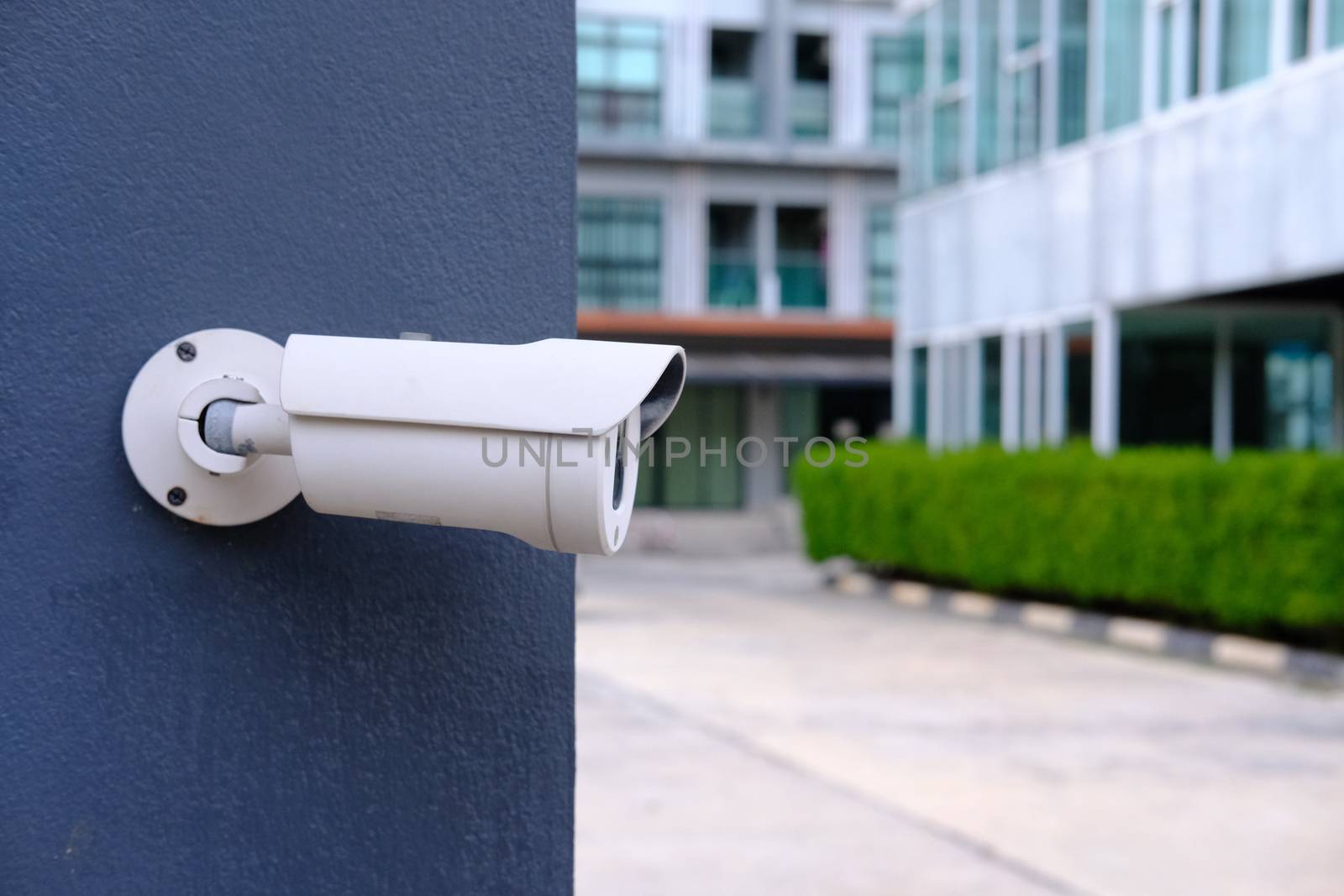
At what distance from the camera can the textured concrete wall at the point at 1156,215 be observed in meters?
10.9

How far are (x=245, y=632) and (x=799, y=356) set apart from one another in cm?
2848

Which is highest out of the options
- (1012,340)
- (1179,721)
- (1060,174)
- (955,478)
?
(1060,174)

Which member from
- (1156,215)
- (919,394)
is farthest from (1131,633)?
(919,394)

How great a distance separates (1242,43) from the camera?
11.8 metres

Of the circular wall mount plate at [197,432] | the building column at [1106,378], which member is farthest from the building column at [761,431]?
the circular wall mount plate at [197,432]

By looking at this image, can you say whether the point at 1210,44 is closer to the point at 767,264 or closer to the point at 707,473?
the point at 767,264

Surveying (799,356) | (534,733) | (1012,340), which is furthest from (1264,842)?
(799,356)

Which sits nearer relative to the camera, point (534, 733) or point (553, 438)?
point (553, 438)

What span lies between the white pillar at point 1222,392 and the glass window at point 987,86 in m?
3.09

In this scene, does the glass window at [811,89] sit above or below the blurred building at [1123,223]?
above

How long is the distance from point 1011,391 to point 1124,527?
12.2ft

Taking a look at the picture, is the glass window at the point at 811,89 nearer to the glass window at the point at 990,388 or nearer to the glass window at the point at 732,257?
the glass window at the point at 732,257

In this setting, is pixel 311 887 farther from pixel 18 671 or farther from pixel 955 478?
pixel 955 478

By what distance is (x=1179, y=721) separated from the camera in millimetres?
8523
